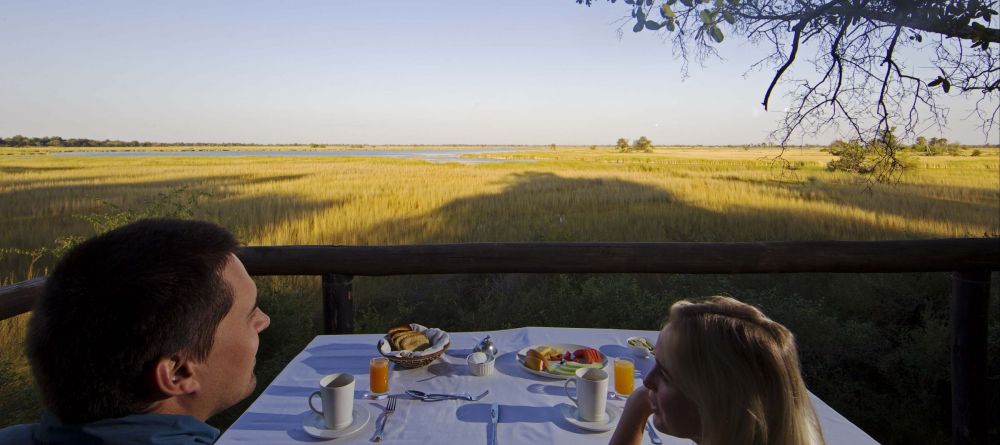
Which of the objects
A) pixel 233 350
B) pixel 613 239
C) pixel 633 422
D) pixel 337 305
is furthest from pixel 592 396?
pixel 613 239

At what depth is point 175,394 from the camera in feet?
2.69

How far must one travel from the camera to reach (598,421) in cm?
140

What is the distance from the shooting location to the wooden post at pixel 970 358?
8.29 ft

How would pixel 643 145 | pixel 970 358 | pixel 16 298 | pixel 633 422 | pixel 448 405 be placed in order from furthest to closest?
pixel 643 145, pixel 970 358, pixel 16 298, pixel 448 405, pixel 633 422

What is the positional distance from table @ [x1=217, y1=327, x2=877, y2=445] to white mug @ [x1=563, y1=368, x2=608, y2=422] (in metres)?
0.05

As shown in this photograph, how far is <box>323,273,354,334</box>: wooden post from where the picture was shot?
8.84 ft

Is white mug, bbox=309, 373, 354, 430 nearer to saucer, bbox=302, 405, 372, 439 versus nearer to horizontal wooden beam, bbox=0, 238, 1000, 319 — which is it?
saucer, bbox=302, 405, 372, 439

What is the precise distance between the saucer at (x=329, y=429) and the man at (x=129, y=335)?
1.65 ft

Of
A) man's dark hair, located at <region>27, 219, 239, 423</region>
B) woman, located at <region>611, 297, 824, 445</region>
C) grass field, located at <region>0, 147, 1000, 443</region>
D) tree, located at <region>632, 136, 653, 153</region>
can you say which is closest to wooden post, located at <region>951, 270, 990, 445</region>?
grass field, located at <region>0, 147, 1000, 443</region>

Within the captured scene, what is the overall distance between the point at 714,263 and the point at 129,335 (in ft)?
8.17

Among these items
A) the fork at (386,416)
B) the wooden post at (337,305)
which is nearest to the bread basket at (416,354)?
the fork at (386,416)

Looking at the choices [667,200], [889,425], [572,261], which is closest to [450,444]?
[572,261]

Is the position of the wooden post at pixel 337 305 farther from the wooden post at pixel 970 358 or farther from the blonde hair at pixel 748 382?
the wooden post at pixel 970 358

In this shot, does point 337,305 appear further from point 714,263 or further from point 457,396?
point 714,263
